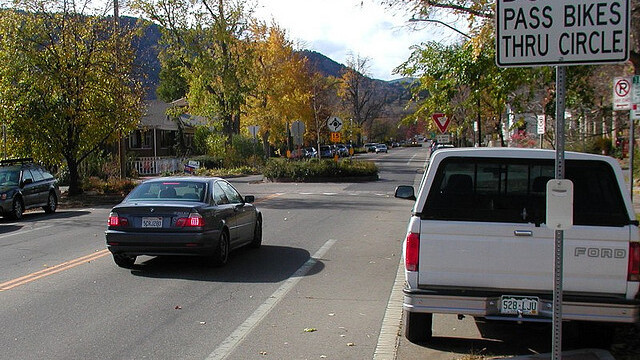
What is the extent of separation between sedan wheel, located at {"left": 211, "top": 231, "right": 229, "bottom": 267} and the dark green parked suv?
1133 cm

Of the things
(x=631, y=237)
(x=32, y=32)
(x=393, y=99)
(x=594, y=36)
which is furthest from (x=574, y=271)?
(x=393, y=99)

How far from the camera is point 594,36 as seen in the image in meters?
4.61

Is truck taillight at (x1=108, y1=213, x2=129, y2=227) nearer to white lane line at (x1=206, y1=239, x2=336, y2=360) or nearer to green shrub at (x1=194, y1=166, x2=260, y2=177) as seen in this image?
white lane line at (x1=206, y1=239, x2=336, y2=360)

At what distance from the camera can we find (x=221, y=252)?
11000mm

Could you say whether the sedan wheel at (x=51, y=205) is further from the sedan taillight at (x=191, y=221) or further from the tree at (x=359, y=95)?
Result: the tree at (x=359, y=95)

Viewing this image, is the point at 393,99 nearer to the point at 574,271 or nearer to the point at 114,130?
the point at 114,130

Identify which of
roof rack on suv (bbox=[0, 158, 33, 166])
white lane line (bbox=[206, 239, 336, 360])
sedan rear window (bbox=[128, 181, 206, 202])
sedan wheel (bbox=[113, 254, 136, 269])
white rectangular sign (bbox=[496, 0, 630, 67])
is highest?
white rectangular sign (bbox=[496, 0, 630, 67])

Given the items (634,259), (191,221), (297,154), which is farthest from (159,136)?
(634,259)

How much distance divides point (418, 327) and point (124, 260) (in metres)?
6.17

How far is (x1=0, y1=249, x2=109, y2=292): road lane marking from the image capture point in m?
9.86

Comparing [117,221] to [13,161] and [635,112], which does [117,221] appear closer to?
[635,112]

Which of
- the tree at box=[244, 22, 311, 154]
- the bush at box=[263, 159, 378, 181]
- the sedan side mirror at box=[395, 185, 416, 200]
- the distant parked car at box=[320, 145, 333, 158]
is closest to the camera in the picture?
the sedan side mirror at box=[395, 185, 416, 200]

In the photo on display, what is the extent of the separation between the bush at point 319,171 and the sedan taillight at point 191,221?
24662 mm

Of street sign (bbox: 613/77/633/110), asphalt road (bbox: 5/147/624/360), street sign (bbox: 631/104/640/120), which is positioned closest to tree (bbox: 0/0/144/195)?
asphalt road (bbox: 5/147/624/360)
